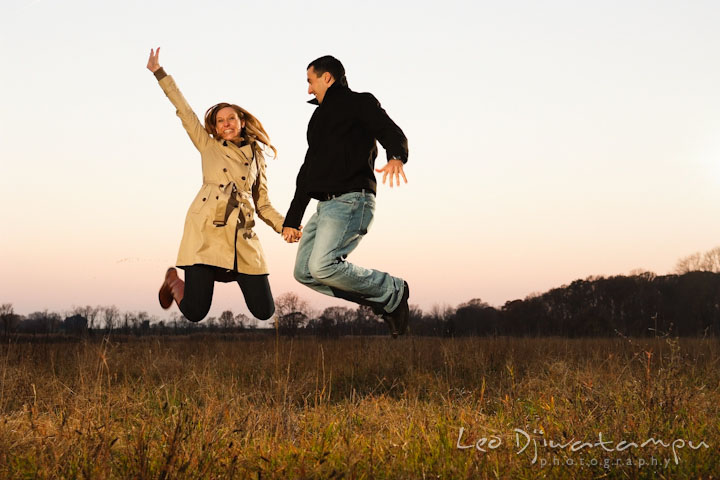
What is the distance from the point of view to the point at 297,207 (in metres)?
5.04

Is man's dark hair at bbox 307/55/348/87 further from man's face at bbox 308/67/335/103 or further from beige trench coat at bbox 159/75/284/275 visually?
beige trench coat at bbox 159/75/284/275

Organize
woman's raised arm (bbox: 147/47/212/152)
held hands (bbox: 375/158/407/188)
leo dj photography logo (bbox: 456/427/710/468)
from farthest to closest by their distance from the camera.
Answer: woman's raised arm (bbox: 147/47/212/152) → held hands (bbox: 375/158/407/188) → leo dj photography logo (bbox: 456/427/710/468)

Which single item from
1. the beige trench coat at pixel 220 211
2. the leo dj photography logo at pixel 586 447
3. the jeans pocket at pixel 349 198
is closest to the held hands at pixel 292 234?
the jeans pocket at pixel 349 198

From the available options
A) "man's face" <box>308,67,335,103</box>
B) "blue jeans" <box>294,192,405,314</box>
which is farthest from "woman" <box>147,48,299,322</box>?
"man's face" <box>308,67,335,103</box>

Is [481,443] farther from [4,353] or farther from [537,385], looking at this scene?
[4,353]

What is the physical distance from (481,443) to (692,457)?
1303 mm

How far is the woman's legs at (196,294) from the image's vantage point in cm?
563

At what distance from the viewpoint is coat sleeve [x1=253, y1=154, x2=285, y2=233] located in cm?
585

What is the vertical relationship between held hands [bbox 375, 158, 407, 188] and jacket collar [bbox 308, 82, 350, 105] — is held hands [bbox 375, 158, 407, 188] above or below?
below

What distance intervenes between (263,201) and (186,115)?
3.45ft

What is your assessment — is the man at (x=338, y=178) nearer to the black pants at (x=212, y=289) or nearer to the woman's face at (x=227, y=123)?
the black pants at (x=212, y=289)

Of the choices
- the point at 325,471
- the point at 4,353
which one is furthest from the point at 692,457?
the point at 4,353

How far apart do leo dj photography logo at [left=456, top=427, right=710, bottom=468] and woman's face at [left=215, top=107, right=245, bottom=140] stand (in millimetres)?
3373

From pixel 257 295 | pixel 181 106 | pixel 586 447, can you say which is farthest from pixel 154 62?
pixel 586 447
